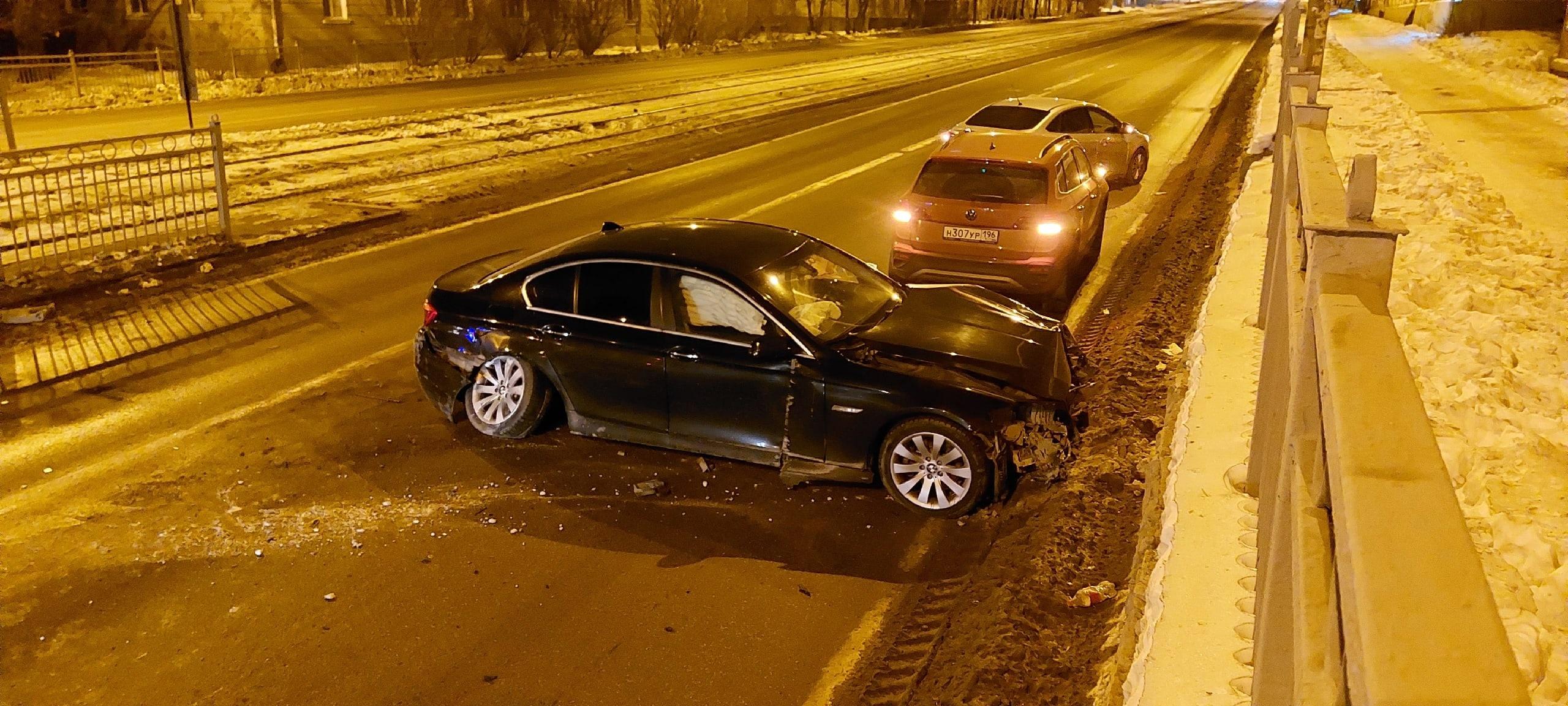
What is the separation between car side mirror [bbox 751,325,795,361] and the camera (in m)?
6.30

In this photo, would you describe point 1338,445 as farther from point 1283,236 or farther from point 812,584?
point 1283,236

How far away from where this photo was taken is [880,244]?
12.4 meters

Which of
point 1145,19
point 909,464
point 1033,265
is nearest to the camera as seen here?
point 909,464

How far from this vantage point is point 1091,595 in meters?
5.27

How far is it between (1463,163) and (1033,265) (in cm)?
836

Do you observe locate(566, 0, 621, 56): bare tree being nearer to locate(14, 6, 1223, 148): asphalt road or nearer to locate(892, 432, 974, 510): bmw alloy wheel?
locate(14, 6, 1223, 148): asphalt road

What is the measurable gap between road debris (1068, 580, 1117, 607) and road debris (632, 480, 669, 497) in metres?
2.45

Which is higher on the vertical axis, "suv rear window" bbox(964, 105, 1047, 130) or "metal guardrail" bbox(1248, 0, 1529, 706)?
"suv rear window" bbox(964, 105, 1047, 130)

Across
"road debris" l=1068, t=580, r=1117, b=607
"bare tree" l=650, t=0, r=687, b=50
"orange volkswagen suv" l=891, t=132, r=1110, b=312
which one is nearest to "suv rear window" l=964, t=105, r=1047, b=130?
"orange volkswagen suv" l=891, t=132, r=1110, b=312

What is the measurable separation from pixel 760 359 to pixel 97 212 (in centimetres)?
1079

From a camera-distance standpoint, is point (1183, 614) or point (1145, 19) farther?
point (1145, 19)

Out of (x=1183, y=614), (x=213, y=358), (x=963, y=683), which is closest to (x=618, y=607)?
(x=963, y=683)

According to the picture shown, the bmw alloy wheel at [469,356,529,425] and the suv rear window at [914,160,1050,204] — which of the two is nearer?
the bmw alloy wheel at [469,356,529,425]

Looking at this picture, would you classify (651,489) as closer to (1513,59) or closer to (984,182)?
(984,182)
